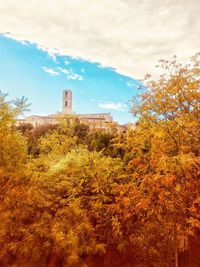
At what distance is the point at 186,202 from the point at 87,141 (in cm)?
1023

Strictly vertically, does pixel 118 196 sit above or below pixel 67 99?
below

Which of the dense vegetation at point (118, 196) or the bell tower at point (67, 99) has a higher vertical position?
the bell tower at point (67, 99)

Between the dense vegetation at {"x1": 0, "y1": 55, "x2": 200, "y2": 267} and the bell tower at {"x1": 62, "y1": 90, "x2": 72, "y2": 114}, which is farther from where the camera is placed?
the bell tower at {"x1": 62, "y1": 90, "x2": 72, "y2": 114}

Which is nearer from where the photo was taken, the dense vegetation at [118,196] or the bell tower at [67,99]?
the dense vegetation at [118,196]

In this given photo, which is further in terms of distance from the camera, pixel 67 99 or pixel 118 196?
pixel 67 99

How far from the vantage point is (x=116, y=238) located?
12.4 m

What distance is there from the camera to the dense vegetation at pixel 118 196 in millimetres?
10078

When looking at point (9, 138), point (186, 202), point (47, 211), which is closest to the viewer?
point (9, 138)

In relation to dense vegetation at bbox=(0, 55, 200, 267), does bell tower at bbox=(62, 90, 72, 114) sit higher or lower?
higher

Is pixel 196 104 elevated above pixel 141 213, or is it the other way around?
pixel 196 104

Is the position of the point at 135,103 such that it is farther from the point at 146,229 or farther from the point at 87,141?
the point at 87,141

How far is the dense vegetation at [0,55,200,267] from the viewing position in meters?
10.1

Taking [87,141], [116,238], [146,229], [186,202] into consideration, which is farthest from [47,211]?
[87,141]

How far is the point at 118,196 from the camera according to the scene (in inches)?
472
